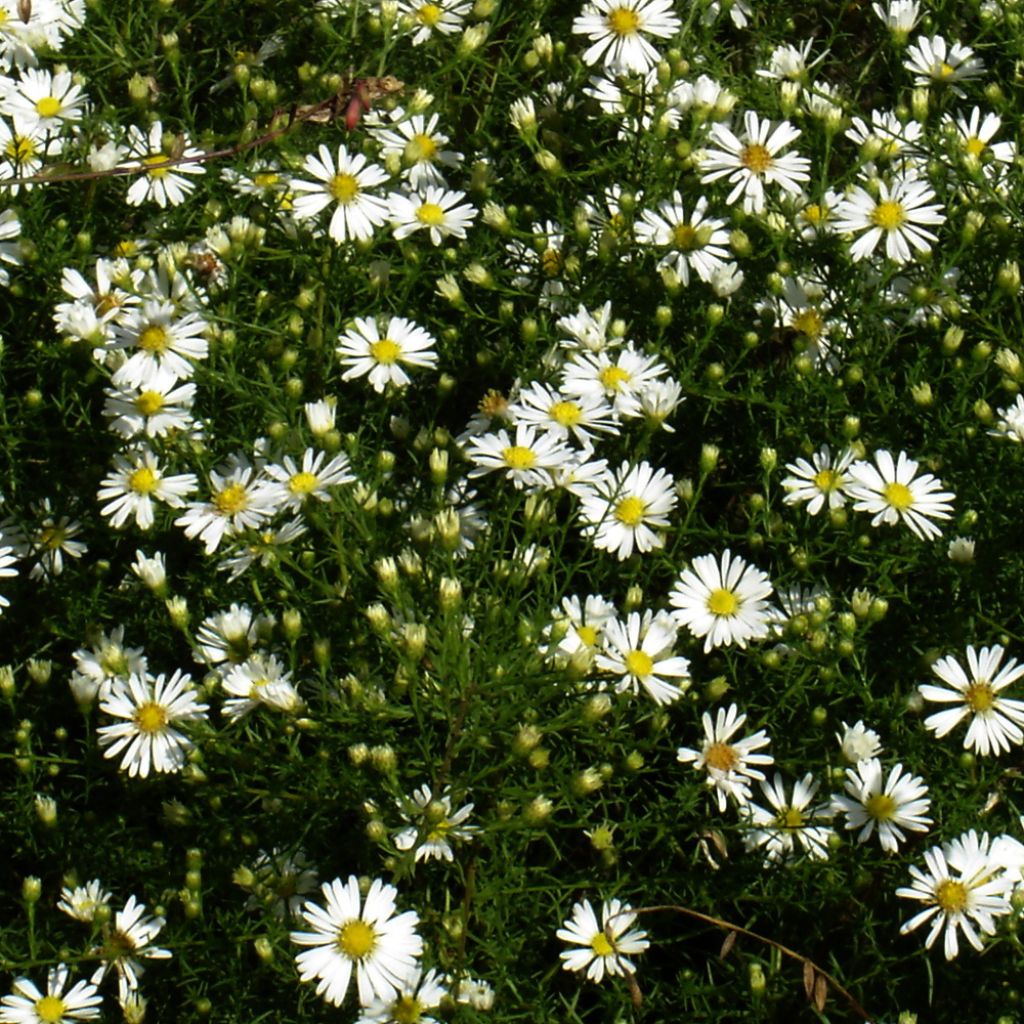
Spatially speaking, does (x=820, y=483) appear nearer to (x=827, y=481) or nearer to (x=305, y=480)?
(x=827, y=481)

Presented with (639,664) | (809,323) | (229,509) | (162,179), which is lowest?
(639,664)

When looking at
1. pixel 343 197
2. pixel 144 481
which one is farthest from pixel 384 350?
pixel 144 481

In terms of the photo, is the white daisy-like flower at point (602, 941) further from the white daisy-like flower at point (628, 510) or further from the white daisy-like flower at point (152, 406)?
the white daisy-like flower at point (152, 406)

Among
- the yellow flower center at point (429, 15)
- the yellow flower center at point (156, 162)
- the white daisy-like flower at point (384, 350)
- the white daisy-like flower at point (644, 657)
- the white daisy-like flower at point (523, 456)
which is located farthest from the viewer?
the yellow flower center at point (429, 15)

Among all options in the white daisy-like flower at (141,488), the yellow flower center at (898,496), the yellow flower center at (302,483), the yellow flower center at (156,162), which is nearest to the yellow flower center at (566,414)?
the yellow flower center at (302,483)

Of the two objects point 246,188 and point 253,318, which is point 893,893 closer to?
point 253,318

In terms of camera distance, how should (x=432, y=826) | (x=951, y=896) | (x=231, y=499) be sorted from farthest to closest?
(x=231, y=499), (x=951, y=896), (x=432, y=826)
